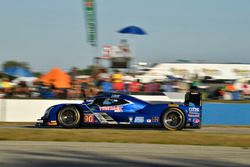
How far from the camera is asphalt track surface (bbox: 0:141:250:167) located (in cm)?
713

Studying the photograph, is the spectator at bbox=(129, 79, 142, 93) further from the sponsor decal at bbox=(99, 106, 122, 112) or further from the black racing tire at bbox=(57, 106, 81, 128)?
the black racing tire at bbox=(57, 106, 81, 128)

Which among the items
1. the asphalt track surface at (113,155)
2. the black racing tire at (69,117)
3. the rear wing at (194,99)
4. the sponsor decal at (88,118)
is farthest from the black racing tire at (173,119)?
the asphalt track surface at (113,155)

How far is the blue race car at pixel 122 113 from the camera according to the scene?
13.4 metres

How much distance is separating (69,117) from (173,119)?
2907 mm

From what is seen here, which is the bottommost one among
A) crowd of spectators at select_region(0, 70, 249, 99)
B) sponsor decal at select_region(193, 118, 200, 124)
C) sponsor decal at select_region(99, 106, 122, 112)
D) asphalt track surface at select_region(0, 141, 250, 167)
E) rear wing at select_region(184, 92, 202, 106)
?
asphalt track surface at select_region(0, 141, 250, 167)

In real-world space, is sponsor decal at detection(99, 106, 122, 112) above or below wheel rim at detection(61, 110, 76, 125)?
Answer: above

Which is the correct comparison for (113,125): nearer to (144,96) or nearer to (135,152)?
(144,96)

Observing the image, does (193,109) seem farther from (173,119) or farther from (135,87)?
(135,87)

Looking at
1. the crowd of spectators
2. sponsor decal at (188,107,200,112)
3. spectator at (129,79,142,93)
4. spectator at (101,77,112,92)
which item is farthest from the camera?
spectator at (129,79,142,93)

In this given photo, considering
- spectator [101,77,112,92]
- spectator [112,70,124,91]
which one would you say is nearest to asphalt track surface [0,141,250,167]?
spectator [112,70,124,91]

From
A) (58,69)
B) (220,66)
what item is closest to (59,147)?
(58,69)

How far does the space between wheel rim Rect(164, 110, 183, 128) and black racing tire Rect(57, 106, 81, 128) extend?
8.06 feet

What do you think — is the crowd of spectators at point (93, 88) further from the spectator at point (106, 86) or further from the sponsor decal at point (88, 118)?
the sponsor decal at point (88, 118)

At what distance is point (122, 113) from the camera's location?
1363 cm
